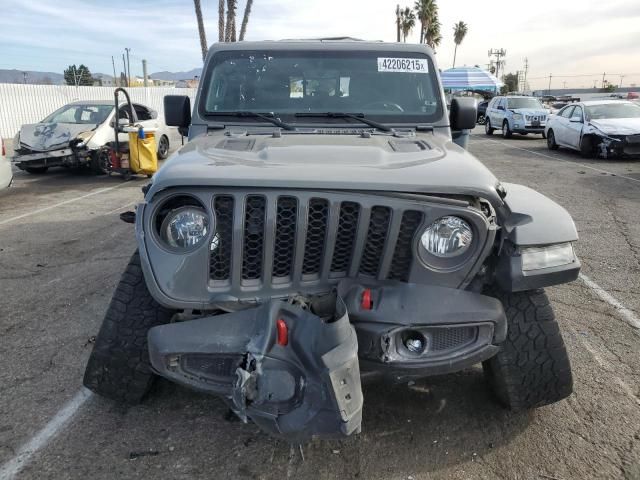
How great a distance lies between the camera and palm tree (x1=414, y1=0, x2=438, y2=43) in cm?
5216

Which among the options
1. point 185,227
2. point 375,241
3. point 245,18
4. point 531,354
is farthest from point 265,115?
point 245,18

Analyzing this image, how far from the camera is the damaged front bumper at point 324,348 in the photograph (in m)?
2.11

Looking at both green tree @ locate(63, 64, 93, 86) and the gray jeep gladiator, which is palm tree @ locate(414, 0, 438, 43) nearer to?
green tree @ locate(63, 64, 93, 86)

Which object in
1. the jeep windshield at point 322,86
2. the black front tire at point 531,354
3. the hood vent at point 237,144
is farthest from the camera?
the jeep windshield at point 322,86

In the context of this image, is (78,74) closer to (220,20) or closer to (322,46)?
(220,20)

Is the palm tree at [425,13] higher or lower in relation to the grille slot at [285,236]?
higher

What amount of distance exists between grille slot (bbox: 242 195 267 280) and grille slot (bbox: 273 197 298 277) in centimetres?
7

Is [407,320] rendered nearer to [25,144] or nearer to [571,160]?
[25,144]

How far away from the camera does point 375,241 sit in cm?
242

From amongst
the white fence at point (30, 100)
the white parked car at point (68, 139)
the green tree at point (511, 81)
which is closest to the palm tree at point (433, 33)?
the green tree at point (511, 81)

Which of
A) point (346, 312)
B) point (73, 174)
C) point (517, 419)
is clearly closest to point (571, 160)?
point (73, 174)

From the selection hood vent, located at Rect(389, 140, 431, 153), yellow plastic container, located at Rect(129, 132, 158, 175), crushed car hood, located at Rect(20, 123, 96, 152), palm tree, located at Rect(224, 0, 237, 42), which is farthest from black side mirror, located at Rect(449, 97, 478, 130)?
palm tree, located at Rect(224, 0, 237, 42)

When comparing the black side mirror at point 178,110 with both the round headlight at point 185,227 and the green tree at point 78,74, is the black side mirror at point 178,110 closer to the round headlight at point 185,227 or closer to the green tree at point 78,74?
the round headlight at point 185,227

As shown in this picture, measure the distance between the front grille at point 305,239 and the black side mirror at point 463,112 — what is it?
6.25 ft
